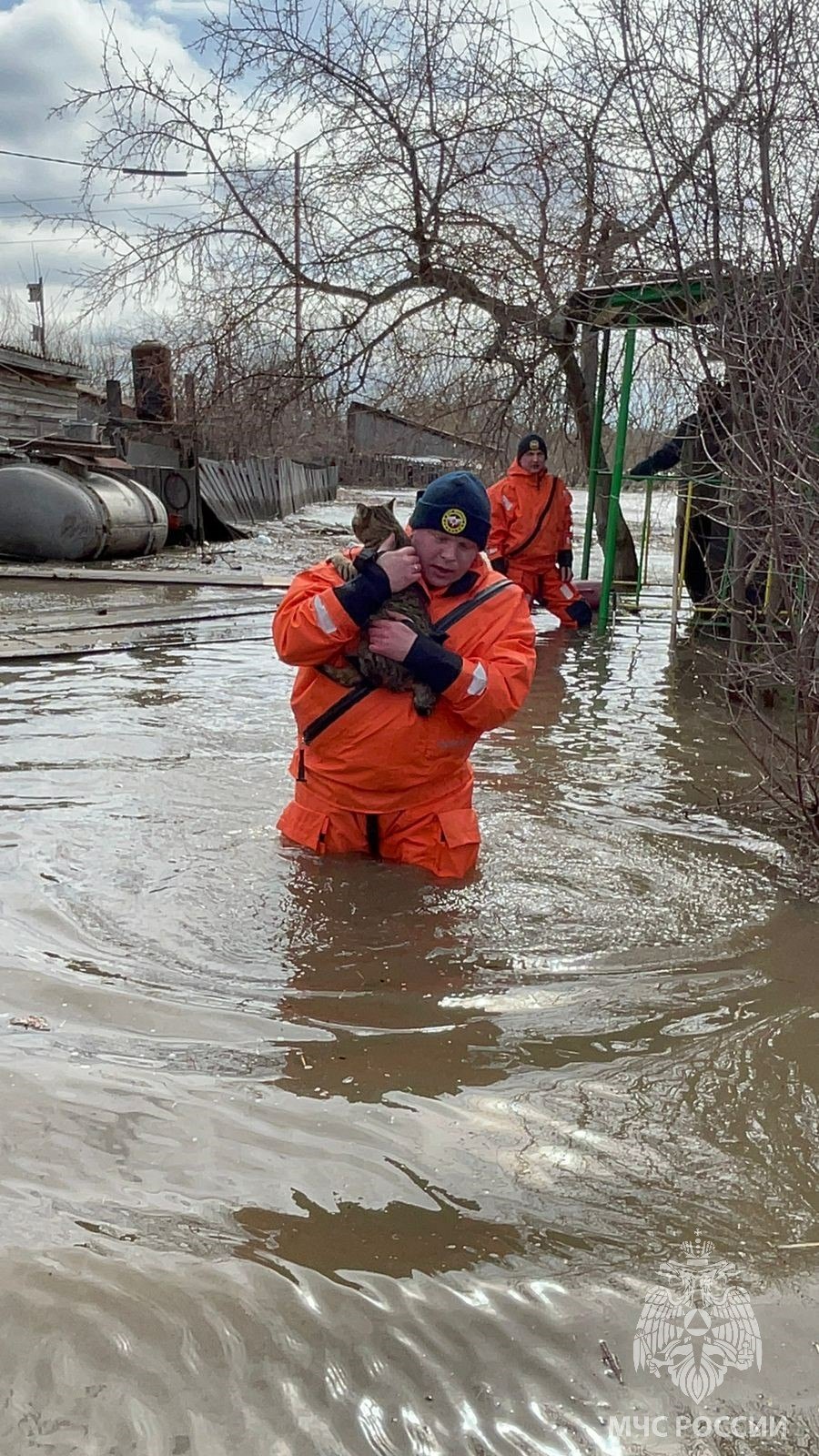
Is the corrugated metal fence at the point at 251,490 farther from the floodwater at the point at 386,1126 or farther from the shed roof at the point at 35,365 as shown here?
the floodwater at the point at 386,1126

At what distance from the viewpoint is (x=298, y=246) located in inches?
456

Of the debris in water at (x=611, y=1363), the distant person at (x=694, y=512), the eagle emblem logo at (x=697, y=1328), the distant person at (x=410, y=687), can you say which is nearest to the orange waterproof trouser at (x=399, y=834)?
the distant person at (x=410, y=687)

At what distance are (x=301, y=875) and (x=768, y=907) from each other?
1662mm

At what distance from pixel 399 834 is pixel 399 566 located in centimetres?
93

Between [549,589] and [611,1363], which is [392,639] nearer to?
[611,1363]

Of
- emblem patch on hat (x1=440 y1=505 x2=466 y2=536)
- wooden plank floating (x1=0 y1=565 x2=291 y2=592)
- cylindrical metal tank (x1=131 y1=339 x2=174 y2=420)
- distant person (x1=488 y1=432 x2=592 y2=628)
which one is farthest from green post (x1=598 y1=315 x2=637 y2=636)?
cylindrical metal tank (x1=131 y1=339 x2=174 y2=420)

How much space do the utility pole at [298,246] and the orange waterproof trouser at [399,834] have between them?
8.92 metres

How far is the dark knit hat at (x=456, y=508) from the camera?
372cm

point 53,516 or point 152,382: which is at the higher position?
point 152,382

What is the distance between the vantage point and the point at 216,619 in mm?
11266

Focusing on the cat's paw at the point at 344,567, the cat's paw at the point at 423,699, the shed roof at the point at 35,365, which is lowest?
the cat's paw at the point at 423,699

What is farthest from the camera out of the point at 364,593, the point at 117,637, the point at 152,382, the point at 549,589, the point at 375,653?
the point at 152,382

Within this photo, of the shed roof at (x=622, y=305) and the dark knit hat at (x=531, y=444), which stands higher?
the shed roof at (x=622, y=305)

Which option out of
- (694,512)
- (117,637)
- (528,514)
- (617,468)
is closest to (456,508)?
(694,512)
